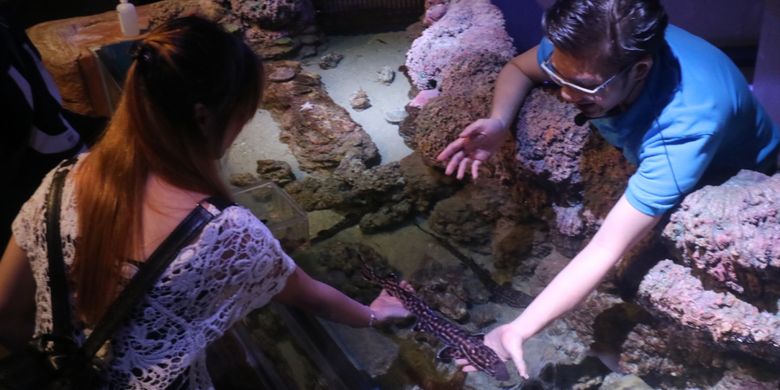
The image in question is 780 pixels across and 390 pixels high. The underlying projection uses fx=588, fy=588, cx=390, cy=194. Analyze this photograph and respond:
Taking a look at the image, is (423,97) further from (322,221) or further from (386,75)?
(322,221)

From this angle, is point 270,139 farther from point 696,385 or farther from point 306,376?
point 696,385

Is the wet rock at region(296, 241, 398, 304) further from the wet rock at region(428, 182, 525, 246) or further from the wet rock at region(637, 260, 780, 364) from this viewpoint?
the wet rock at region(637, 260, 780, 364)

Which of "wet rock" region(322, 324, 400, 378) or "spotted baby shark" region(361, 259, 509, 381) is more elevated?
"spotted baby shark" region(361, 259, 509, 381)

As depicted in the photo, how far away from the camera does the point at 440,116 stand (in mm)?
2906

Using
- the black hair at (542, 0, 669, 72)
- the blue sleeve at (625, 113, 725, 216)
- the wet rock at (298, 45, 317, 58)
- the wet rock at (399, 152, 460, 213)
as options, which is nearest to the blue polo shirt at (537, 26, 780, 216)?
the blue sleeve at (625, 113, 725, 216)

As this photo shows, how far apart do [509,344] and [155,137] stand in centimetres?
117

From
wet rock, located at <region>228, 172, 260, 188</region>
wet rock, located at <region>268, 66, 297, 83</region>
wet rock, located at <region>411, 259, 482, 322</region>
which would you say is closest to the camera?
wet rock, located at <region>411, 259, 482, 322</region>

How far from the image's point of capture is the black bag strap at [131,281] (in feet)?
4.51

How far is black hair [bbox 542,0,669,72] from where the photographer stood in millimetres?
1499

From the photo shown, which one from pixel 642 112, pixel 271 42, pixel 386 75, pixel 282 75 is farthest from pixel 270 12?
pixel 642 112

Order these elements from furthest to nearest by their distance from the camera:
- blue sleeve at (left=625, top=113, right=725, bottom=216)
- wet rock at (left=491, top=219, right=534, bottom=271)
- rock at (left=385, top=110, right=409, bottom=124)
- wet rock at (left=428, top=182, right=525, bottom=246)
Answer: rock at (left=385, top=110, right=409, bottom=124) < wet rock at (left=428, top=182, right=525, bottom=246) < wet rock at (left=491, top=219, right=534, bottom=271) < blue sleeve at (left=625, top=113, right=725, bottom=216)

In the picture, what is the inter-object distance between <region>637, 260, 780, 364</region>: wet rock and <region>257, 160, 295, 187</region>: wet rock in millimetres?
1935

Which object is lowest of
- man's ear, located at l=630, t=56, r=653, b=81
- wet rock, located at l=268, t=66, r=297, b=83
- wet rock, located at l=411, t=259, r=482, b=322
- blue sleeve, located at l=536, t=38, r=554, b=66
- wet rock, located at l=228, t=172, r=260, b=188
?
wet rock, located at l=411, t=259, r=482, b=322

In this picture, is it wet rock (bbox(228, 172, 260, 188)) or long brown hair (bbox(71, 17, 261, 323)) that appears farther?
wet rock (bbox(228, 172, 260, 188))
